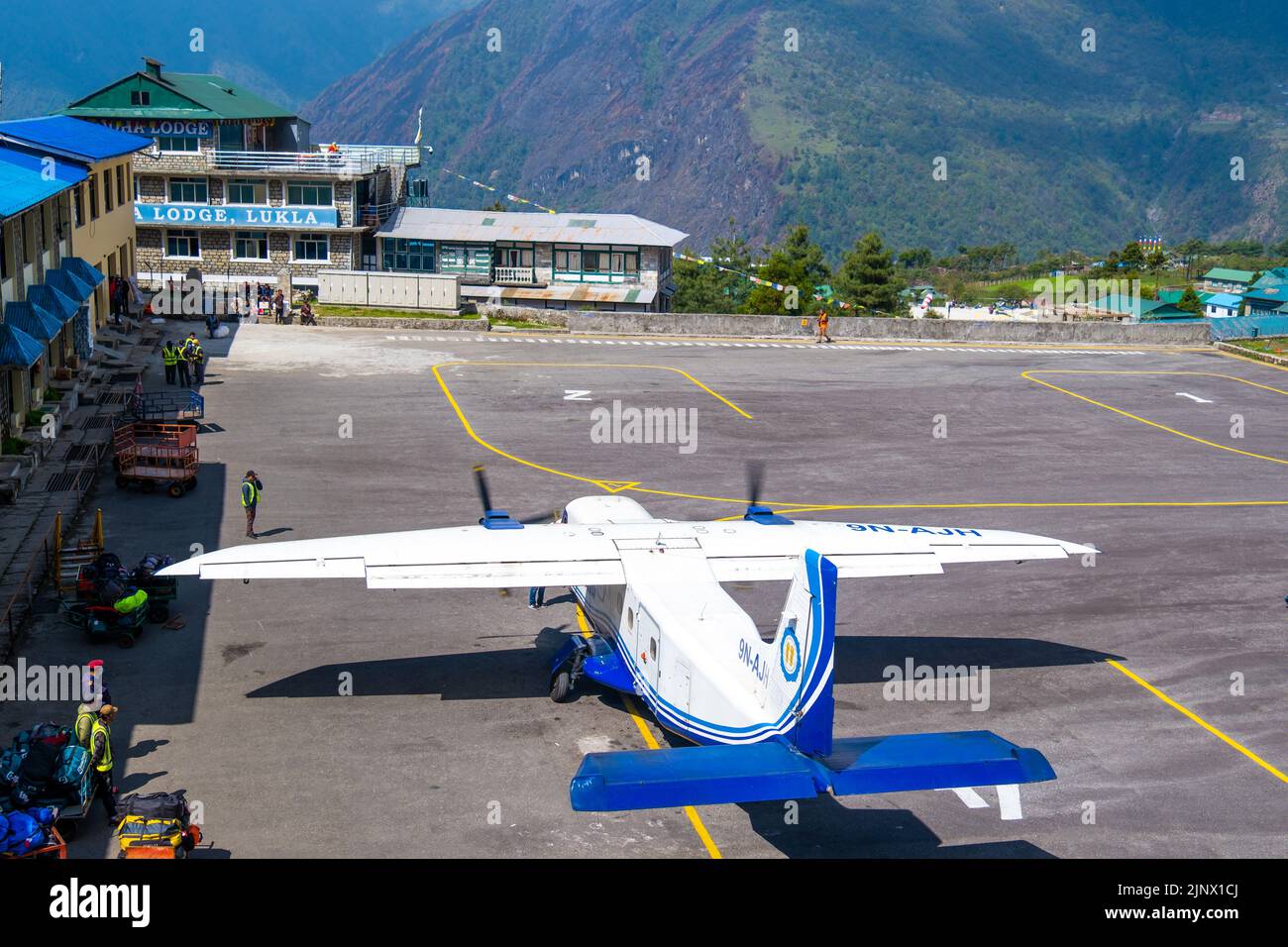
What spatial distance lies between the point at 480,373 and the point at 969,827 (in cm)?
4491

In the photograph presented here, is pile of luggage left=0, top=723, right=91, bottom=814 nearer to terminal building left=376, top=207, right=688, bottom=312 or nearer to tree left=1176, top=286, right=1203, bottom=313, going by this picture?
terminal building left=376, top=207, right=688, bottom=312

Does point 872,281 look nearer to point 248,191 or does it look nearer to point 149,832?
point 248,191

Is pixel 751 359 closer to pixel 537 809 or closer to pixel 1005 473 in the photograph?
pixel 1005 473

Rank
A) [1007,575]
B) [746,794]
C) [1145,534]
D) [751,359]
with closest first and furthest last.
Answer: [746,794], [1007,575], [1145,534], [751,359]

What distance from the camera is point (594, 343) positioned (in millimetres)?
73250

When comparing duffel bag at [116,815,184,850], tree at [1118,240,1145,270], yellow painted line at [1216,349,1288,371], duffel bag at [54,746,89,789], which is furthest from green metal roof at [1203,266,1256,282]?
duffel bag at [116,815,184,850]

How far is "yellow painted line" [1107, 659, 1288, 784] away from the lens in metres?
24.7

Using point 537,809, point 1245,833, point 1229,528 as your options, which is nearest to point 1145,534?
point 1229,528

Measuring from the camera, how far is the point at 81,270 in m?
56.8

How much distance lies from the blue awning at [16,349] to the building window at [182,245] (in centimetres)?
4685

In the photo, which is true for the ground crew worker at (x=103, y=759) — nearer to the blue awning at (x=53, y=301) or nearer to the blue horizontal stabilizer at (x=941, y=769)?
the blue horizontal stabilizer at (x=941, y=769)

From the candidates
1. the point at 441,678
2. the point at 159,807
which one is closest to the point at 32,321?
the point at 441,678

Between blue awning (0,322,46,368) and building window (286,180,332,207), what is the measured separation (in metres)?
47.4

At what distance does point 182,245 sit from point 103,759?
74.4 metres
